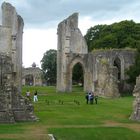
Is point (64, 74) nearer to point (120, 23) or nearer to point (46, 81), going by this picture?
point (120, 23)

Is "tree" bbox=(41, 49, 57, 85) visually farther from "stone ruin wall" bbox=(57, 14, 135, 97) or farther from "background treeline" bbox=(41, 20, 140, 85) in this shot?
"stone ruin wall" bbox=(57, 14, 135, 97)

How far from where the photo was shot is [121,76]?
66.6 metres

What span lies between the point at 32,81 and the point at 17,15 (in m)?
52.7

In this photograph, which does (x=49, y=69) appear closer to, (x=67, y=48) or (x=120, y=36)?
(x=120, y=36)

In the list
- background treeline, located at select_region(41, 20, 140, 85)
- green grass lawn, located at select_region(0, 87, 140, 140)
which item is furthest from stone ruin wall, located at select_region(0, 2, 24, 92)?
green grass lawn, located at select_region(0, 87, 140, 140)

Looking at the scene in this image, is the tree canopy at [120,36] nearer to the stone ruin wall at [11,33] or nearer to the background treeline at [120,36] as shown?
the background treeline at [120,36]

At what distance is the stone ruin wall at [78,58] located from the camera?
64938mm

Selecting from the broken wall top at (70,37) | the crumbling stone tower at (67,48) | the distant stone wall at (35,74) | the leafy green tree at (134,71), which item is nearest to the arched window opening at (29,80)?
the distant stone wall at (35,74)

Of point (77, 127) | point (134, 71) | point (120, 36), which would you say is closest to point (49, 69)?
point (120, 36)

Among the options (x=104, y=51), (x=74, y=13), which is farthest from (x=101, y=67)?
(x=74, y=13)

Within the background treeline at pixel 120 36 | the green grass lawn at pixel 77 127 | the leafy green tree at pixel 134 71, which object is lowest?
the green grass lawn at pixel 77 127

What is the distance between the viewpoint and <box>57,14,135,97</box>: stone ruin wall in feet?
213

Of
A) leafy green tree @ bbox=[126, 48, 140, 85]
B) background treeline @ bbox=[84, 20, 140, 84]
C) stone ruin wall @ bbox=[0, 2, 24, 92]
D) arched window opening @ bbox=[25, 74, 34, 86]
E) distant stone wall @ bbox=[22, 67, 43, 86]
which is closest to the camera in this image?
leafy green tree @ bbox=[126, 48, 140, 85]

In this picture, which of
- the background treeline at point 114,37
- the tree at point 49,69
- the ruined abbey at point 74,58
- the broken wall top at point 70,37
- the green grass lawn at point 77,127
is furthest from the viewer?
the tree at point 49,69
